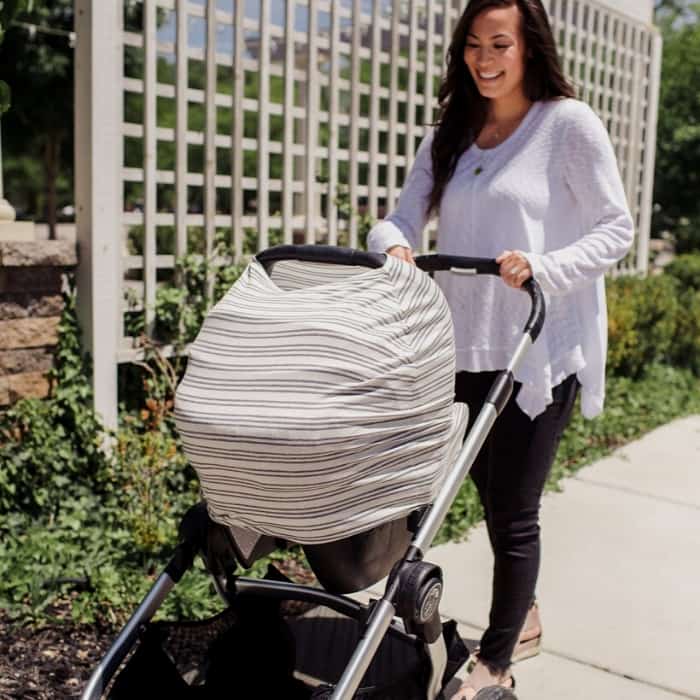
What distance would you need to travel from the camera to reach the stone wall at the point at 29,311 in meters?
3.75

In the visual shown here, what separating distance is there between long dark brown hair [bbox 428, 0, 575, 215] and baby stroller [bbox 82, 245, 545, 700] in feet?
2.15

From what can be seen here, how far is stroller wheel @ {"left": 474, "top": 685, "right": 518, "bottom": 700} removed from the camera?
8.08 feet

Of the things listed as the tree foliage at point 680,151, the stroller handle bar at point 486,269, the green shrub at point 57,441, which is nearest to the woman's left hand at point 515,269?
the stroller handle bar at point 486,269

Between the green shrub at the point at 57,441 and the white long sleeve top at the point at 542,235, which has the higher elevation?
the white long sleeve top at the point at 542,235

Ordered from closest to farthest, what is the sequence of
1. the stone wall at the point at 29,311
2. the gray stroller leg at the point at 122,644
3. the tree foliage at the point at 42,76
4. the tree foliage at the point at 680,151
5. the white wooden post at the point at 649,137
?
the gray stroller leg at the point at 122,644
the stone wall at the point at 29,311
the white wooden post at the point at 649,137
the tree foliage at the point at 42,76
the tree foliage at the point at 680,151

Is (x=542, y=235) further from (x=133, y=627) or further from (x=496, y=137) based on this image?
(x=133, y=627)

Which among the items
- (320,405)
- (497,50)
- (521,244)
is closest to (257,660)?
(320,405)

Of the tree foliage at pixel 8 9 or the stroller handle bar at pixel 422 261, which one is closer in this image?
the stroller handle bar at pixel 422 261

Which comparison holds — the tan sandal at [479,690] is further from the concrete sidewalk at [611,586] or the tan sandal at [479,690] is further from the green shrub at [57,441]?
the green shrub at [57,441]

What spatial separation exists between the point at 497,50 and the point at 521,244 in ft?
1.70

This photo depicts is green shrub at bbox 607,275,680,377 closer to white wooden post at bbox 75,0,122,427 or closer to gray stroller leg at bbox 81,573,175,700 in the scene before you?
white wooden post at bbox 75,0,122,427

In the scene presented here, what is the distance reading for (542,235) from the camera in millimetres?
2736

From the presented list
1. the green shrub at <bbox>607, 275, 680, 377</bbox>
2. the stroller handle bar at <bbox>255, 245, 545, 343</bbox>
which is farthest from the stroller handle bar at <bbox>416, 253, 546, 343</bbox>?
the green shrub at <bbox>607, 275, 680, 377</bbox>

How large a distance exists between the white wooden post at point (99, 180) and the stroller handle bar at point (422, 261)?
171cm
